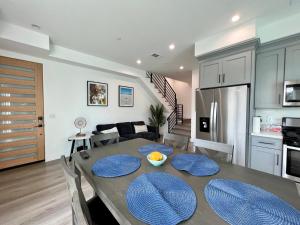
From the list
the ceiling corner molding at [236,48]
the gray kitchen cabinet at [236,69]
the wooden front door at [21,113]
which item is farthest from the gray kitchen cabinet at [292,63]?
the wooden front door at [21,113]

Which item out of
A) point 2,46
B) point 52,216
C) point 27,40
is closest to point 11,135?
point 2,46

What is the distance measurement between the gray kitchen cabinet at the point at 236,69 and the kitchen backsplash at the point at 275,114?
35.3 inches

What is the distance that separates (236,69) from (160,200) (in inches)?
105

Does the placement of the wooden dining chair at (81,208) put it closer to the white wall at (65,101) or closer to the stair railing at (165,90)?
the white wall at (65,101)

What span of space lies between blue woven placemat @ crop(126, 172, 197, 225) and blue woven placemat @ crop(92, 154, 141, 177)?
0.63 feet

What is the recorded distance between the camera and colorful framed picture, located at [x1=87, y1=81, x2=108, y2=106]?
408 cm

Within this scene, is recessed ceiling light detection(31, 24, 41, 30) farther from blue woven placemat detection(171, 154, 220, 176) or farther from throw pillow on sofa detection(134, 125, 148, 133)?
throw pillow on sofa detection(134, 125, 148, 133)

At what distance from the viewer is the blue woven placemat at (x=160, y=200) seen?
2.21 ft

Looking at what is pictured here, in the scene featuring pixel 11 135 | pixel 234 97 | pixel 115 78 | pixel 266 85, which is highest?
pixel 115 78

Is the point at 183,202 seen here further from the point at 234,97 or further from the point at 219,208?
the point at 234,97

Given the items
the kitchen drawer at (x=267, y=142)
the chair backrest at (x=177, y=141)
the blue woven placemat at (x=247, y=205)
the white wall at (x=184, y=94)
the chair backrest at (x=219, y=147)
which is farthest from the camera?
the white wall at (x=184, y=94)

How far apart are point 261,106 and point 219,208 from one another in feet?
8.59

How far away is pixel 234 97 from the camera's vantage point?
2455 mm

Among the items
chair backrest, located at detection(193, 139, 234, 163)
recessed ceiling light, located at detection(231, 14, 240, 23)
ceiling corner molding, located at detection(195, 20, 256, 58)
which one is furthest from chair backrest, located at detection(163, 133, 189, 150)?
recessed ceiling light, located at detection(231, 14, 240, 23)
